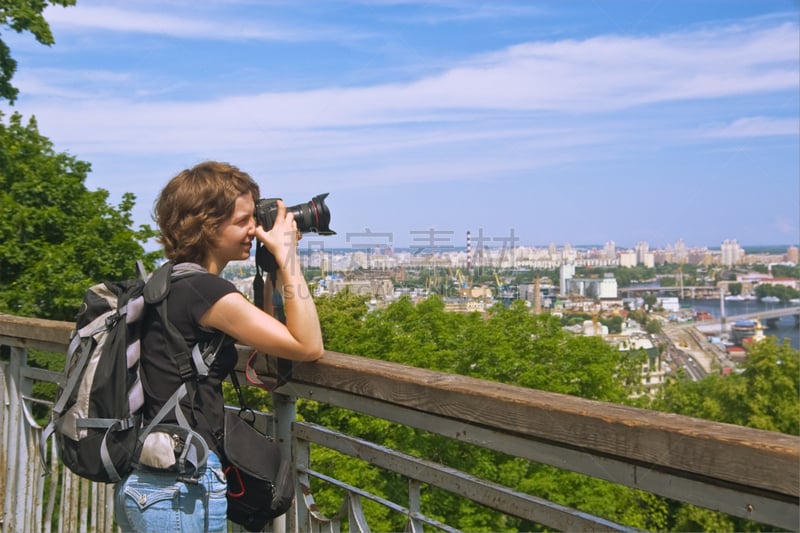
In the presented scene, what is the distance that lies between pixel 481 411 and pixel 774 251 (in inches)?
1042

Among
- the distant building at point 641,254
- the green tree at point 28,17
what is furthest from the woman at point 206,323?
the distant building at point 641,254

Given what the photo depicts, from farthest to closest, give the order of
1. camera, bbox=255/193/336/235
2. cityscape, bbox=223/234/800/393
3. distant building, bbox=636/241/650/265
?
1. distant building, bbox=636/241/650/265
2. cityscape, bbox=223/234/800/393
3. camera, bbox=255/193/336/235

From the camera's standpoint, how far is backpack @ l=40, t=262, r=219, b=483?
6.33 feet

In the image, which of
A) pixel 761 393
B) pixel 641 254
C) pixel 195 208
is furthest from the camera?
pixel 761 393

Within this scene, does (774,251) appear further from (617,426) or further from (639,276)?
(617,426)

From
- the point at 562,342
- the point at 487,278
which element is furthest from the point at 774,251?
the point at 487,278

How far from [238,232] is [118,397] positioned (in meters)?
0.51

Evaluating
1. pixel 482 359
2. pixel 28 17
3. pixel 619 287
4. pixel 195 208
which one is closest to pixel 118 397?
pixel 195 208

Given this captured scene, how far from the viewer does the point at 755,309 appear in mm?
35938

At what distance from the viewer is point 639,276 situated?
25.5 meters

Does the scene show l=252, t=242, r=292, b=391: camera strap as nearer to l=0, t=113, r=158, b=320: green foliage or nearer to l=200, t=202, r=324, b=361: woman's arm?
l=200, t=202, r=324, b=361: woman's arm

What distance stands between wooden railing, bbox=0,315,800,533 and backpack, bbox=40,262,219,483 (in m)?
0.36

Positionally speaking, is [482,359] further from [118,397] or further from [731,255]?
[118,397]

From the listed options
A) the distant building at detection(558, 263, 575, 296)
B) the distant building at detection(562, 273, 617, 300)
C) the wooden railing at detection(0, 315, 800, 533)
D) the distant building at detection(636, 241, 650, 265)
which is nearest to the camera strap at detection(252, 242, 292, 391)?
the wooden railing at detection(0, 315, 800, 533)
